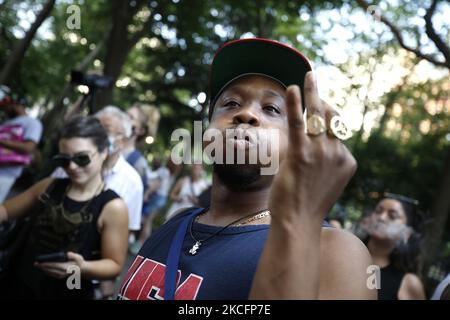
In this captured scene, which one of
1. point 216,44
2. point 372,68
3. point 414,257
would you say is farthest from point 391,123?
point 414,257

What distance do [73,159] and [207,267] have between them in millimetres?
1866

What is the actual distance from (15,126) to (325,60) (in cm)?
1146

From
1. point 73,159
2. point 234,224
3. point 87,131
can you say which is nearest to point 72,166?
point 73,159

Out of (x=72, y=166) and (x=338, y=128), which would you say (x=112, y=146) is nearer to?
(x=72, y=166)

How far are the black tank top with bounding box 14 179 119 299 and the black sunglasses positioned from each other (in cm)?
24

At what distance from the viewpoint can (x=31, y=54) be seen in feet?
46.1

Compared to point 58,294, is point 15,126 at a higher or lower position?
higher

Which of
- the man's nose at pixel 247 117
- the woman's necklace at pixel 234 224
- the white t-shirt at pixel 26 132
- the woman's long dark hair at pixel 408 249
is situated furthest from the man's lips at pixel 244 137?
the white t-shirt at pixel 26 132

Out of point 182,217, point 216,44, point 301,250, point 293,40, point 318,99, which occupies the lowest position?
point 301,250

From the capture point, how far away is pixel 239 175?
1479mm

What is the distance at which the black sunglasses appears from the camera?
2.78 m

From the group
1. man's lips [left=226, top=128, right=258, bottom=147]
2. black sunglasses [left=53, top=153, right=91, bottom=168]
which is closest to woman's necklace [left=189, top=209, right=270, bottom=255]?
man's lips [left=226, top=128, right=258, bottom=147]
